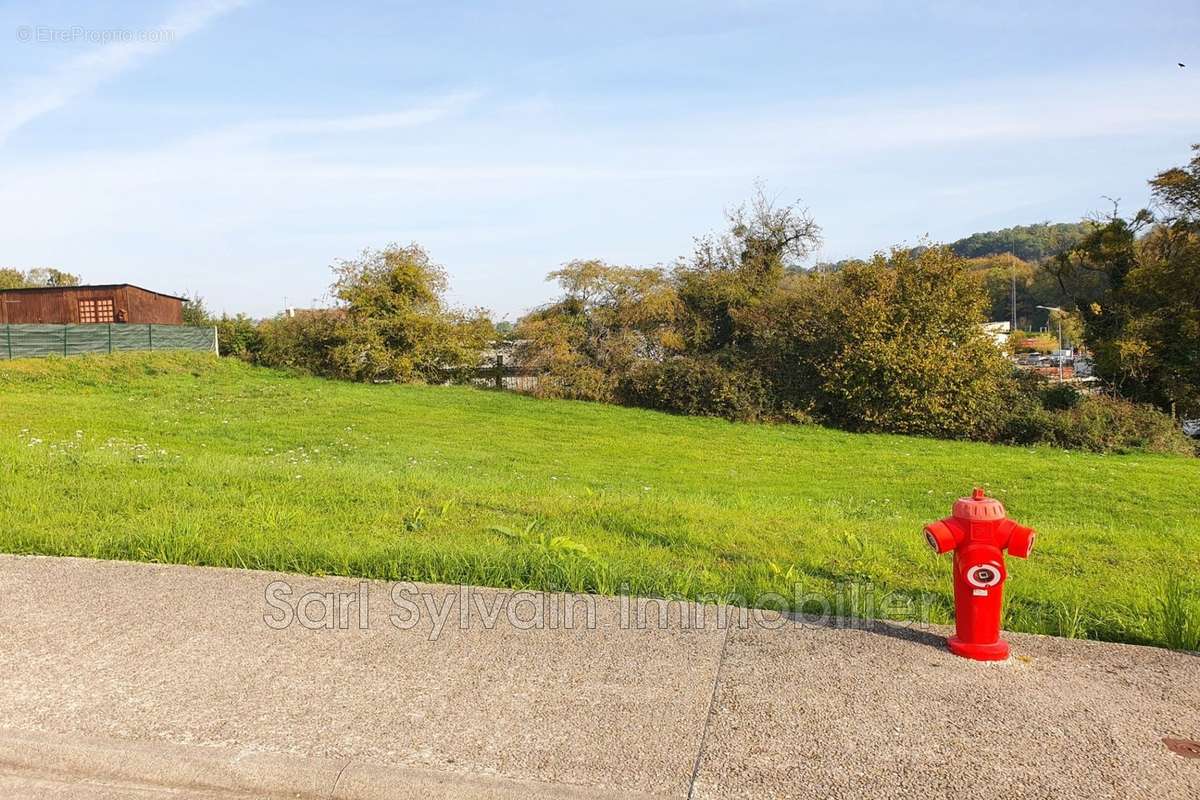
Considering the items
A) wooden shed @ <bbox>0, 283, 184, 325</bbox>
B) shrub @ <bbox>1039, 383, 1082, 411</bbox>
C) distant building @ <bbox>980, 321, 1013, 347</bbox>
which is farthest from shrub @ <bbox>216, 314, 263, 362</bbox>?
shrub @ <bbox>1039, 383, 1082, 411</bbox>

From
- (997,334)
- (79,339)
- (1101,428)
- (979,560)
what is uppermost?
(79,339)

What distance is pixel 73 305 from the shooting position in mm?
35406

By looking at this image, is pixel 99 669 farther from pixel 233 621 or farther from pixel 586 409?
pixel 586 409

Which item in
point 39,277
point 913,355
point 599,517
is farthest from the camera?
point 39,277

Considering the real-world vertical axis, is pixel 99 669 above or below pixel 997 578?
below

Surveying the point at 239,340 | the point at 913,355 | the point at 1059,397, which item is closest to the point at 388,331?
the point at 239,340

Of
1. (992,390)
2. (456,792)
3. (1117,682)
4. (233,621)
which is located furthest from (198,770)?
(992,390)

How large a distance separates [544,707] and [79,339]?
32.4 metres

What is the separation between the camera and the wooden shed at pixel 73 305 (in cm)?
3509

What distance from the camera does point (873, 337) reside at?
24.4 metres

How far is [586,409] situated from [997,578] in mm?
22056

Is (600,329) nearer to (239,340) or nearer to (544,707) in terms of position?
(239,340)

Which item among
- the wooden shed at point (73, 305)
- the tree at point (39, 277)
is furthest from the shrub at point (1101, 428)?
the tree at point (39, 277)

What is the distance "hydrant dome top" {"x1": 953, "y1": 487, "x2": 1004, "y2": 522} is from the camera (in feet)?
12.7
